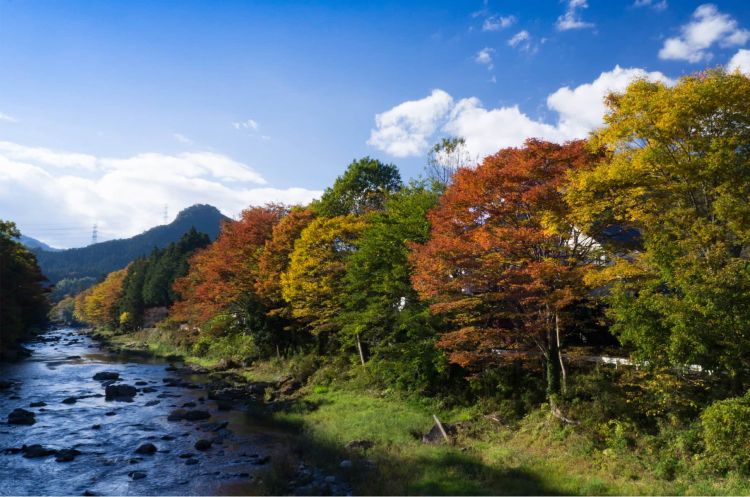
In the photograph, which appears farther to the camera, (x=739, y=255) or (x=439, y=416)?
(x=439, y=416)

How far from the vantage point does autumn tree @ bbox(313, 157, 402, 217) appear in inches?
1965

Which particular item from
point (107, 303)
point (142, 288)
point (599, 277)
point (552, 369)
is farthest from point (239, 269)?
point (107, 303)

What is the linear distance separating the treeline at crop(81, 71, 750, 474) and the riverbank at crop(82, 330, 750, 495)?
98cm

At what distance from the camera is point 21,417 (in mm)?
26594

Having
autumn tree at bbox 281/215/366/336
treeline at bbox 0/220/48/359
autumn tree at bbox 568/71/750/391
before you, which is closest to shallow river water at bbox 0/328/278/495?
treeline at bbox 0/220/48/359

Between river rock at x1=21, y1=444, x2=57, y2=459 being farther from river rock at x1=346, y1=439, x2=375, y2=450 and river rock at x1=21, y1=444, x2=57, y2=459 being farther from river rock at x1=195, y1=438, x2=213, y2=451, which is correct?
river rock at x1=346, y1=439, x2=375, y2=450

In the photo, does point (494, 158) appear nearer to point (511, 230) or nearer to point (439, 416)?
point (511, 230)

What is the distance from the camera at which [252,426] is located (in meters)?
26.7

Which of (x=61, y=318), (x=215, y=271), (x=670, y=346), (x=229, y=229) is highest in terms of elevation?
(x=229, y=229)

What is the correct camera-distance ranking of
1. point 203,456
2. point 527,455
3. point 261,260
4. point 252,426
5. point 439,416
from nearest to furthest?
1. point 527,455
2. point 203,456
3. point 439,416
4. point 252,426
5. point 261,260

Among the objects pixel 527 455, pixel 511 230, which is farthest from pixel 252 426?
pixel 511 230

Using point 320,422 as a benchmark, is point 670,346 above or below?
above

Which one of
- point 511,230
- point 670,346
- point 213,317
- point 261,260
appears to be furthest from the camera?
point 213,317

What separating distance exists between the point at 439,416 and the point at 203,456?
11.9m
